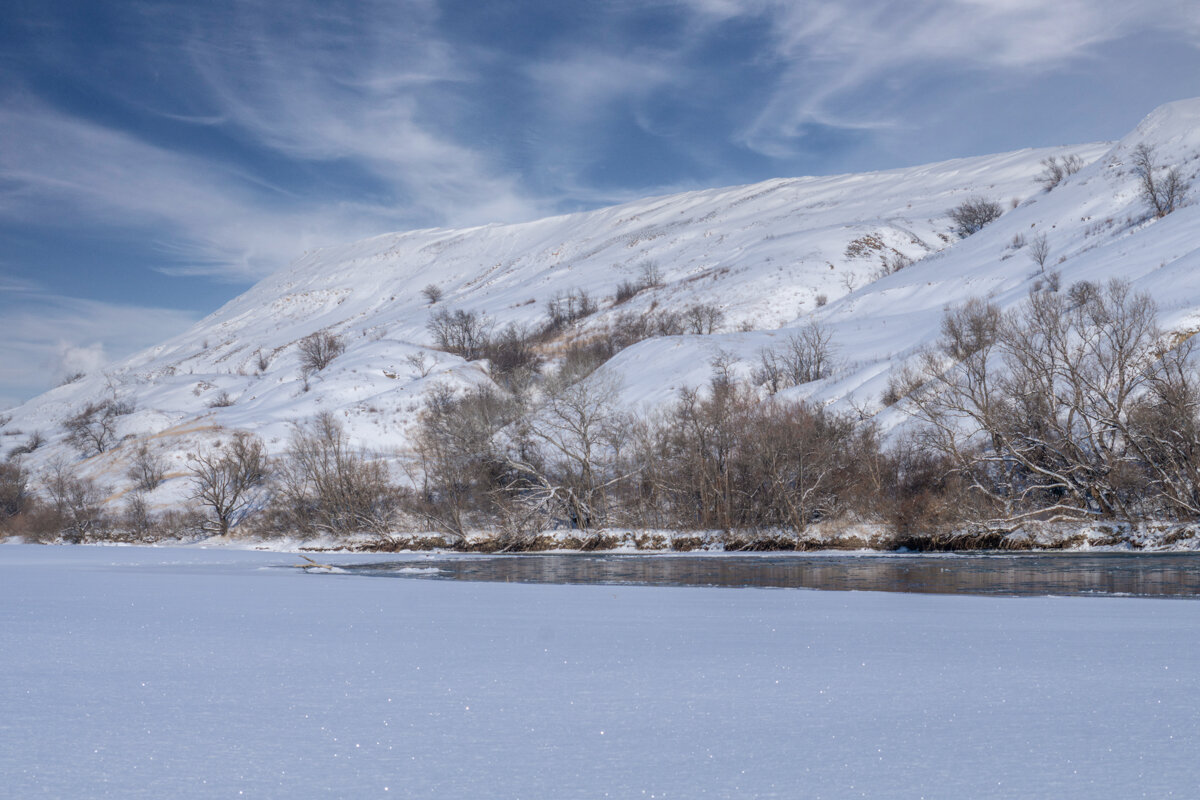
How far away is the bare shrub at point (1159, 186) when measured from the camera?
209 feet

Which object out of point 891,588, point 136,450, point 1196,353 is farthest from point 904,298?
point 136,450

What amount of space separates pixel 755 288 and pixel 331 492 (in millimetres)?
55361

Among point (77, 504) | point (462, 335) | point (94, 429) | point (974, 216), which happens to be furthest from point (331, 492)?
point (974, 216)

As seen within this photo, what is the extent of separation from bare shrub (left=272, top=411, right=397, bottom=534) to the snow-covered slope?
1092 cm

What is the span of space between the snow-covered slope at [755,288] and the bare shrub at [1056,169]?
2.13 metres

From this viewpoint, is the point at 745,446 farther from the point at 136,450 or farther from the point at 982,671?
the point at 136,450

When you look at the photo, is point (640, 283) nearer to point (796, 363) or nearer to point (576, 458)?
point (796, 363)

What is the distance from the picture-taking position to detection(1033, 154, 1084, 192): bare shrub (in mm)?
102512

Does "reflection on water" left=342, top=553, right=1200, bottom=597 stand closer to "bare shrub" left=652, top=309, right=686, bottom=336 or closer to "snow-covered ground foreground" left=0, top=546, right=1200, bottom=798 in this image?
"snow-covered ground foreground" left=0, top=546, right=1200, bottom=798

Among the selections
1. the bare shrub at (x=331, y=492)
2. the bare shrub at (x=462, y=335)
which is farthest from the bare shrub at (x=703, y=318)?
the bare shrub at (x=331, y=492)

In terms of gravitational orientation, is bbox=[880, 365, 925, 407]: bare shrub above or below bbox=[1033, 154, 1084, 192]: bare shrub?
below

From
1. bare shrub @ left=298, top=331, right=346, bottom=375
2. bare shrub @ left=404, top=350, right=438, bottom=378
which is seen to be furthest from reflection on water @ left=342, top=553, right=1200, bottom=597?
bare shrub @ left=298, top=331, right=346, bottom=375

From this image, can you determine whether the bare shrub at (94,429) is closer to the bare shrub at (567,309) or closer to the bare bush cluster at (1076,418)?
the bare shrub at (567,309)

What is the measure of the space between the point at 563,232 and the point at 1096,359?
15799 centimetres
